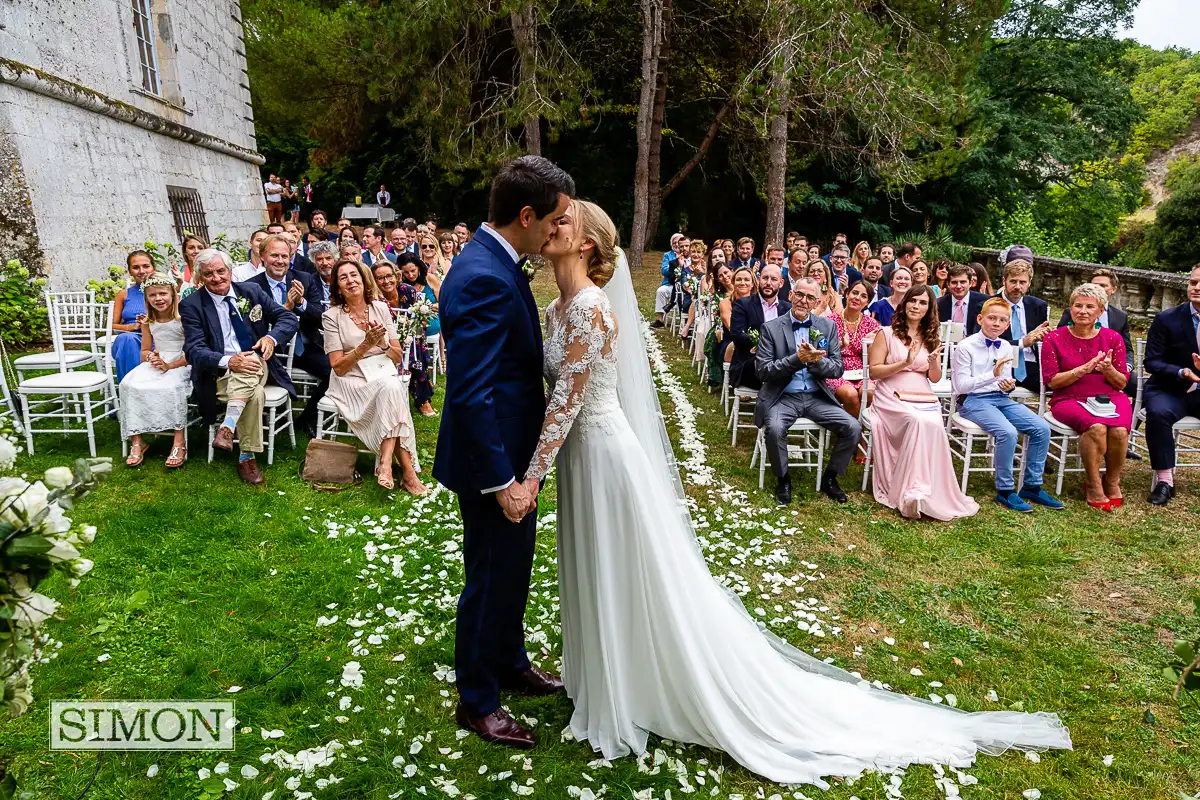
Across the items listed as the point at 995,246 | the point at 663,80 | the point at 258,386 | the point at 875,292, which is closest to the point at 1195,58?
the point at 995,246

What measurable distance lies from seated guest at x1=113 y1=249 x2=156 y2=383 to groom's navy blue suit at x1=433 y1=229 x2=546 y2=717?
5.29 meters

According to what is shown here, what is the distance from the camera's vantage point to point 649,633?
296 cm

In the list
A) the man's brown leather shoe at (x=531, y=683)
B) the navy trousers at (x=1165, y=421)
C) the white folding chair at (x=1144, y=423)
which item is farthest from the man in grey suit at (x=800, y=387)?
the man's brown leather shoe at (x=531, y=683)

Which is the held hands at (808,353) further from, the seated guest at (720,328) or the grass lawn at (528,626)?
the seated guest at (720,328)

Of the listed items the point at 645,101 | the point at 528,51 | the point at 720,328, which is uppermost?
the point at 528,51

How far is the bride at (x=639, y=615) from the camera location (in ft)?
9.36

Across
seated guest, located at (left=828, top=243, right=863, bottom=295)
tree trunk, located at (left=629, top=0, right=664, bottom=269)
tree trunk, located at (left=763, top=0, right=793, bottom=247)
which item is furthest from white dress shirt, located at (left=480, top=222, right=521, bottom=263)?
tree trunk, located at (left=629, top=0, right=664, bottom=269)

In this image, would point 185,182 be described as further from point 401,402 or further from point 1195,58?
point 1195,58

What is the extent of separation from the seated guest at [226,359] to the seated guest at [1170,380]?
23.9ft

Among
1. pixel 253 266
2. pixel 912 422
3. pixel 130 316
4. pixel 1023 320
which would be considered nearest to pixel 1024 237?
pixel 1023 320

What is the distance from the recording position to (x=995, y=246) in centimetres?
2178

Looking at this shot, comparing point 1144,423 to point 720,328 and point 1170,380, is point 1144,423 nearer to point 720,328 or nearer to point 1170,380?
point 1170,380

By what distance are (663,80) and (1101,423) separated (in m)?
17.9

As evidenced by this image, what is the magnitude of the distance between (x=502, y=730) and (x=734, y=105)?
19993mm
